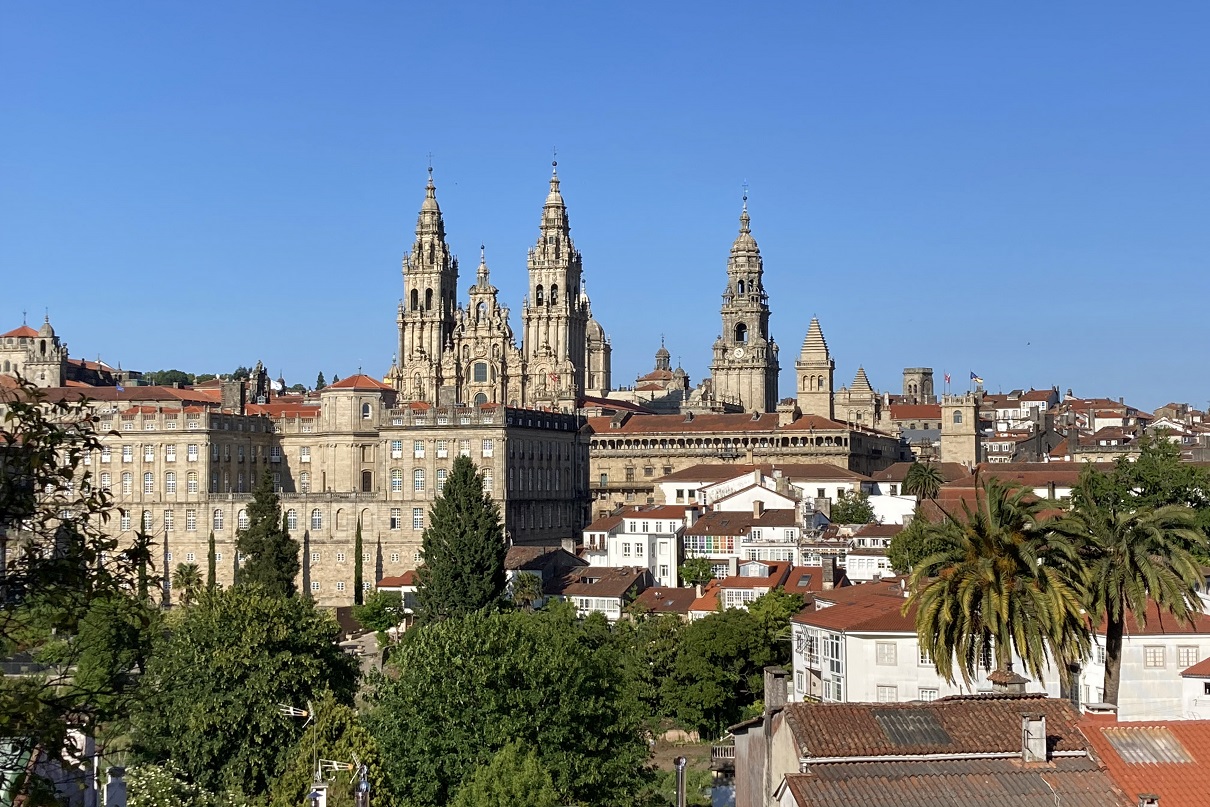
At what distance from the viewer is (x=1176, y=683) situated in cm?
4338

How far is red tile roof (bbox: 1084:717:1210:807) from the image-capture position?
80.0ft

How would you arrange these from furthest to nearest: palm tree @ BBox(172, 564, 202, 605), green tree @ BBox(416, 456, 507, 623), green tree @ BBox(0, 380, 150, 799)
→ palm tree @ BBox(172, 564, 202, 605) → green tree @ BBox(416, 456, 507, 623) → green tree @ BBox(0, 380, 150, 799)

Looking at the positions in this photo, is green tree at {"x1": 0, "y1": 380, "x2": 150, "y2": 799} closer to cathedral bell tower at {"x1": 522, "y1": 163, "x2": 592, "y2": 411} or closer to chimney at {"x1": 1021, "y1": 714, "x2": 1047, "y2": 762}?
chimney at {"x1": 1021, "y1": 714, "x2": 1047, "y2": 762}

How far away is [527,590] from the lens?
80.6m

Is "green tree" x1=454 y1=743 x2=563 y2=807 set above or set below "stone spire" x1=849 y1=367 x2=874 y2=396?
below

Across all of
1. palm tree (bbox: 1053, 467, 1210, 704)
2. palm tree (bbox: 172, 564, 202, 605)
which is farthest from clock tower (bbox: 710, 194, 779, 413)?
palm tree (bbox: 1053, 467, 1210, 704)

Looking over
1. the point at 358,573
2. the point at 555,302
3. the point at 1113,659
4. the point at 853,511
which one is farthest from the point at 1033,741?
the point at 555,302

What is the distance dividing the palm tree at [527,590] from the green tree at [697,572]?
867 centimetres

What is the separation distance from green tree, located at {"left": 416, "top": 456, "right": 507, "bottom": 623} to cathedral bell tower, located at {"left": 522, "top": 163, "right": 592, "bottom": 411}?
69.4 m

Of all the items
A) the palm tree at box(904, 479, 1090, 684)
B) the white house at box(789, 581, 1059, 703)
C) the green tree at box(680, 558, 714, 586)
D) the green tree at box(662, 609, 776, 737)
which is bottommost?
the green tree at box(662, 609, 776, 737)

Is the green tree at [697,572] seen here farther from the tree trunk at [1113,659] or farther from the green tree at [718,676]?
the tree trunk at [1113,659]

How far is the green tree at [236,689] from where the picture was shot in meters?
44.0

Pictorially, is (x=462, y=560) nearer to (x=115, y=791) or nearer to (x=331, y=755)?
(x=331, y=755)

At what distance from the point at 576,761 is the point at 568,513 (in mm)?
67172
